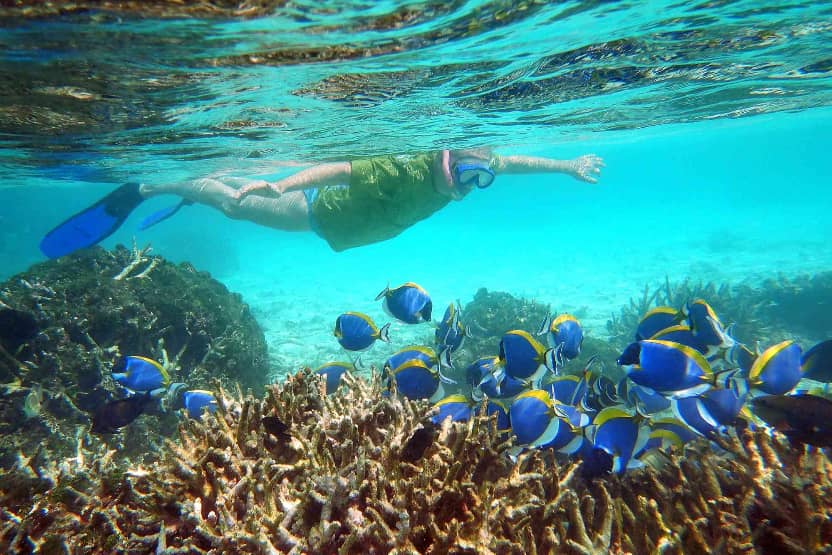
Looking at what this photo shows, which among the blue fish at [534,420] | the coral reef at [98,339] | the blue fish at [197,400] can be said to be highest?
the blue fish at [534,420]

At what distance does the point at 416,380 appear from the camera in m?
4.14

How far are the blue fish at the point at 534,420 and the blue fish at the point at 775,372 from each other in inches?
78.0

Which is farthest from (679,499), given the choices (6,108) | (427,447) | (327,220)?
(6,108)

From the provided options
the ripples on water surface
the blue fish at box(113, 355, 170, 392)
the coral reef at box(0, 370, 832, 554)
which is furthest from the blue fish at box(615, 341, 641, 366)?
the blue fish at box(113, 355, 170, 392)

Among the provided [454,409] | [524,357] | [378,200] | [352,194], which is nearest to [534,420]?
[524,357]

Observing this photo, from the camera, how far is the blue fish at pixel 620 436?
319 cm

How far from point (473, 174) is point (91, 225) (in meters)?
7.72

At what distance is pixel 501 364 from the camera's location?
3990 millimetres

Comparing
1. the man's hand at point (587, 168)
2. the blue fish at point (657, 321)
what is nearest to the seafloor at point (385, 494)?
the blue fish at point (657, 321)

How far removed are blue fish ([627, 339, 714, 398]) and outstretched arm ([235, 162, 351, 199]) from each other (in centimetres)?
764

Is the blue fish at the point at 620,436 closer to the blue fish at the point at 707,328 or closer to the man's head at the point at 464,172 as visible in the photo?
the blue fish at the point at 707,328

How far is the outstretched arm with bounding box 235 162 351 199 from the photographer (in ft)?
28.4

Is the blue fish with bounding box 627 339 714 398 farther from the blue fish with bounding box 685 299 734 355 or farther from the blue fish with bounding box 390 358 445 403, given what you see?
the blue fish with bounding box 390 358 445 403

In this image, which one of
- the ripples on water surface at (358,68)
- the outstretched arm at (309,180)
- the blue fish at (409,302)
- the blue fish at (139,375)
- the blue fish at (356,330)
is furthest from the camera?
the outstretched arm at (309,180)
